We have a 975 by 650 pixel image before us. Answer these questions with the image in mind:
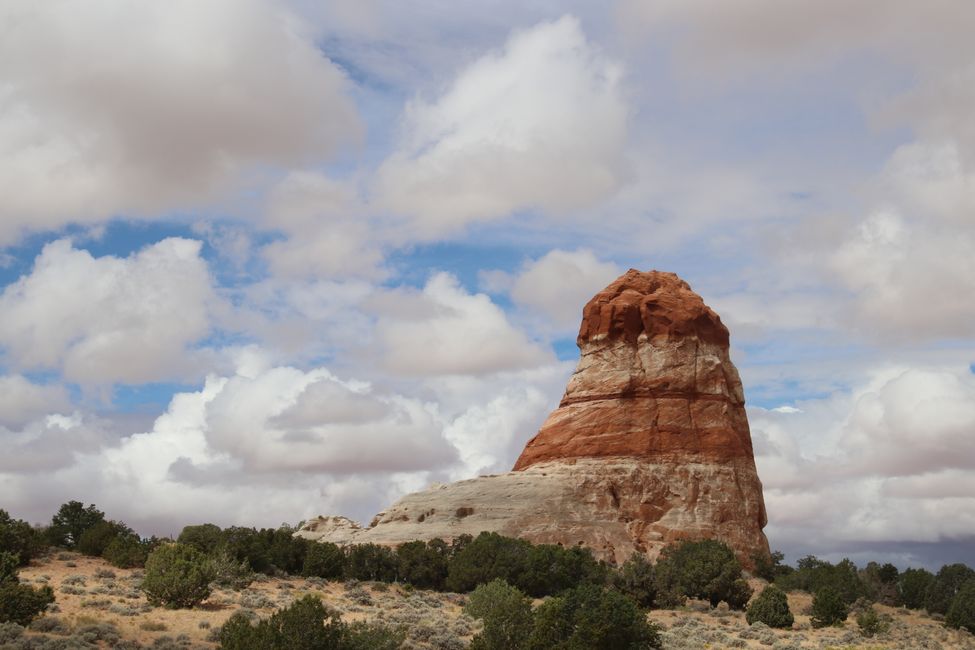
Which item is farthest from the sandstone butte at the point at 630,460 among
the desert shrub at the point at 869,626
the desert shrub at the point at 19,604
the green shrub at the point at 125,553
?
the desert shrub at the point at 19,604

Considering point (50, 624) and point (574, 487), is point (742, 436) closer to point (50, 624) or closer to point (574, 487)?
point (574, 487)

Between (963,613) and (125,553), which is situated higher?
(125,553)

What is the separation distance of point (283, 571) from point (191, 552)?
46.7 feet

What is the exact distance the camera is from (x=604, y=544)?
8150 cm

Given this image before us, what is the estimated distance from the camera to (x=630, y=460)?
90.6 m

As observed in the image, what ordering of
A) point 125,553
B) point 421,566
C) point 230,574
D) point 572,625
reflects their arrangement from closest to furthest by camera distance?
point 572,625
point 230,574
point 125,553
point 421,566

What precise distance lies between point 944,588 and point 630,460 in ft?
88.8

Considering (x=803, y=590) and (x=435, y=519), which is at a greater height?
(x=435, y=519)

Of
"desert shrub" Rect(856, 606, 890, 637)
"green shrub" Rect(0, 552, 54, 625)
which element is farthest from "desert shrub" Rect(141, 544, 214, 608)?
"desert shrub" Rect(856, 606, 890, 637)

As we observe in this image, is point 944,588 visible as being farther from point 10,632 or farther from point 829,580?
point 10,632

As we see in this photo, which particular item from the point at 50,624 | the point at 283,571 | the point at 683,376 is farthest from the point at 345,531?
the point at 50,624

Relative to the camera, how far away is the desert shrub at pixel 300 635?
3094 cm

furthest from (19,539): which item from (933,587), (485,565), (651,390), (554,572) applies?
(933,587)

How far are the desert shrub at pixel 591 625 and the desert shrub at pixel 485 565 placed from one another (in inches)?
881
